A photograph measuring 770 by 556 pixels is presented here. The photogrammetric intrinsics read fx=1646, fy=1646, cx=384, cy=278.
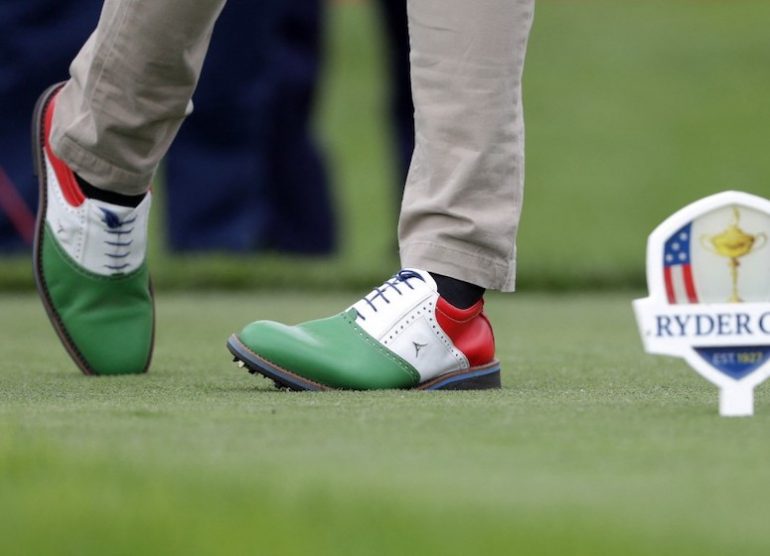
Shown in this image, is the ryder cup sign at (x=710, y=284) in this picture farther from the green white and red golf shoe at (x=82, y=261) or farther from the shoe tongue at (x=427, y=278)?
the green white and red golf shoe at (x=82, y=261)

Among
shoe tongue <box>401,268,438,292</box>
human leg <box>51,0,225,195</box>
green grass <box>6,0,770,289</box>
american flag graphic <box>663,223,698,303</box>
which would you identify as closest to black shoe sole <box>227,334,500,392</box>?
shoe tongue <box>401,268,438,292</box>

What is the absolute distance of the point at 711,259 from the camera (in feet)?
4.67

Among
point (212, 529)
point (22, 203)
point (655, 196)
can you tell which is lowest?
point (655, 196)

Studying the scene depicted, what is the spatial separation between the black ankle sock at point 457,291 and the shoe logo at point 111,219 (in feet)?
1.57

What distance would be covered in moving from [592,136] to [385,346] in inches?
330

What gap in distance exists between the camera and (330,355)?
1.75 metres

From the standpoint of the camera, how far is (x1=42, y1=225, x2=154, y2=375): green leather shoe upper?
2076 mm

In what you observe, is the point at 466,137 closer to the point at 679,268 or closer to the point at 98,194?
the point at 679,268

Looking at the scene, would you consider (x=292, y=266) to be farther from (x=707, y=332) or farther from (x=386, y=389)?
(x=707, y=332)

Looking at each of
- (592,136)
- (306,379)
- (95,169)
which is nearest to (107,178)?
(95,169)

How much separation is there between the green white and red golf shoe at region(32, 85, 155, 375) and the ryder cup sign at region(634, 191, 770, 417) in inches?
34.2

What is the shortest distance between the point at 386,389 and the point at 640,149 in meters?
8.00

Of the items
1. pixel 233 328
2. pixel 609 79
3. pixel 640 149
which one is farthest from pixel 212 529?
pixel 609 79

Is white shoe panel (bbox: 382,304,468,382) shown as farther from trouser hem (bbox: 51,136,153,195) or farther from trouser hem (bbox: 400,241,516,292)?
trouser hem (bbox: 51,136,153,195)
